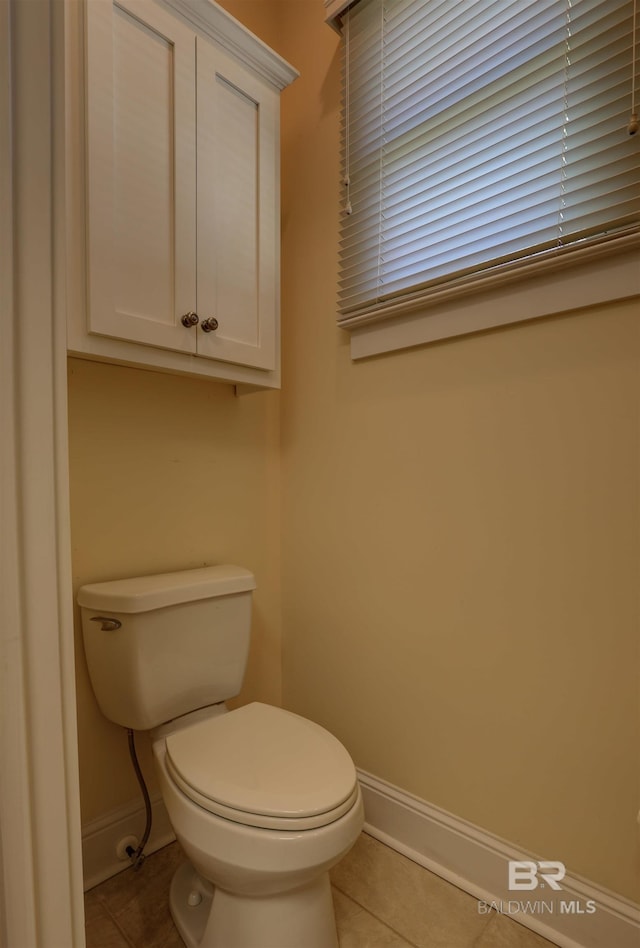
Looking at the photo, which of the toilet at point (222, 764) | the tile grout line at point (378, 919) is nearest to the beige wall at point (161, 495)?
the toilet at point (222, 764)

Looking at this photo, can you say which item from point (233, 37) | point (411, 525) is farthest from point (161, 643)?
point (233, 37)

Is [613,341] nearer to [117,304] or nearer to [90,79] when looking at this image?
[117,304]

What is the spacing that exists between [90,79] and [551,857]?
199 centimetres

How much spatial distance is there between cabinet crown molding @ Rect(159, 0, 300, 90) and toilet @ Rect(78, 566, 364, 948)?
4.57ft

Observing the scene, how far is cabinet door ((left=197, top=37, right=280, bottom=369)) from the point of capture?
1.20 metres

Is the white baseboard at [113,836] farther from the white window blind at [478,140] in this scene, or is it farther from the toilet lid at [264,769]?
the white window blind at [478,140]

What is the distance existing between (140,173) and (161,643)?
1.11 metres

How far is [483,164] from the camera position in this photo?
44.5 inches

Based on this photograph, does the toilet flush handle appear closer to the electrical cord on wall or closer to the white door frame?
the electrical cord on wall

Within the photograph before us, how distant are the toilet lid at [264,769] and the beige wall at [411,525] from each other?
0.36m

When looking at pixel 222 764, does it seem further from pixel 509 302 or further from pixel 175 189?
pixel 175 189

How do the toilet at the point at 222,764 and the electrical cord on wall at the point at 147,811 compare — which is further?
the electrical cord on wall at the point at 147,811

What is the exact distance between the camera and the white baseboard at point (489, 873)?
3.20ft

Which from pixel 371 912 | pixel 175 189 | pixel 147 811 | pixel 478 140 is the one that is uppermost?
pixel 478 140
